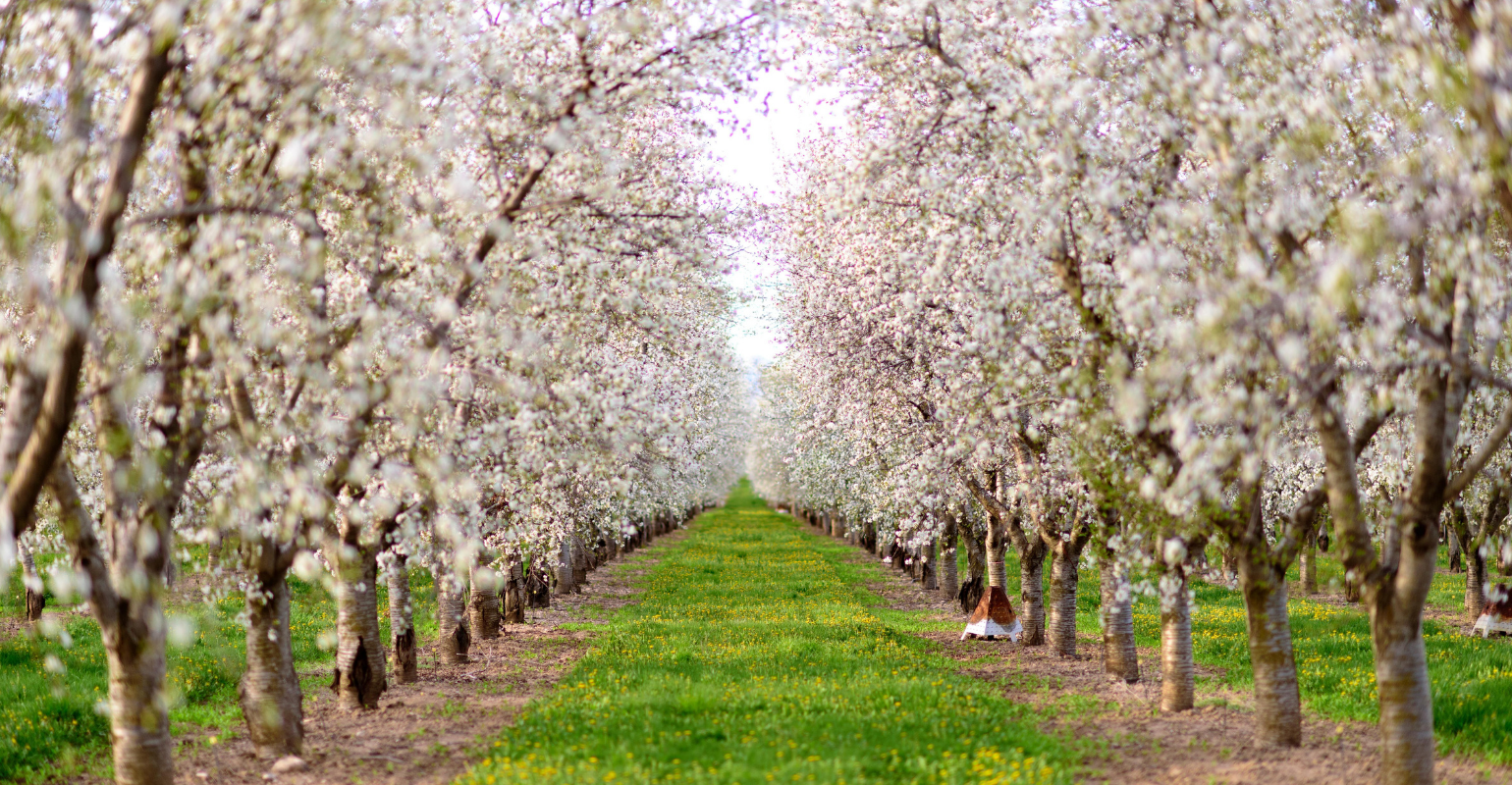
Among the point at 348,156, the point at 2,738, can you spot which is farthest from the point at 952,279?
the point at 2,738

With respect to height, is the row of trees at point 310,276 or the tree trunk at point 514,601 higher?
the row of trees at point 310,276

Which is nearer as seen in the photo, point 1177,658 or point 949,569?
point 1177,658

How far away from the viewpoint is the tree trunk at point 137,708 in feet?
Answer: 34.9

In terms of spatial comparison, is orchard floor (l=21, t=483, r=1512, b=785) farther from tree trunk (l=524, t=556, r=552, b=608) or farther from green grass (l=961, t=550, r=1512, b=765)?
tree trunk (l=524, t=556, r=552, b=608)

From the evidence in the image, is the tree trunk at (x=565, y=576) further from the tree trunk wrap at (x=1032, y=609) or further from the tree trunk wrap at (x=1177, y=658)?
the tree trunk wrap at (x=1177, y=658)

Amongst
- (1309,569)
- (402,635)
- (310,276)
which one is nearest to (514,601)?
(402,635)

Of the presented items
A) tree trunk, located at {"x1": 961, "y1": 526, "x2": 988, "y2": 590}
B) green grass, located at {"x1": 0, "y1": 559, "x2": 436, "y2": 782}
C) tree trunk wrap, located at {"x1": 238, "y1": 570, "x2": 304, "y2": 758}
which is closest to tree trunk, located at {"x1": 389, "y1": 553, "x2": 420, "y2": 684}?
green grass, located at {"x1": 0, "y1": 559, "x2": 436, "y2": 782}

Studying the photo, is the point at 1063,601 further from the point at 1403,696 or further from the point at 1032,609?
the point at 1403,696

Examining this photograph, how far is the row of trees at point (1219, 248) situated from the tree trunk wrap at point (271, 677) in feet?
27.6

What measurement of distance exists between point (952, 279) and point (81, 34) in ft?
38.6

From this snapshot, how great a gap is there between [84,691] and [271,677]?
6080 millimetres

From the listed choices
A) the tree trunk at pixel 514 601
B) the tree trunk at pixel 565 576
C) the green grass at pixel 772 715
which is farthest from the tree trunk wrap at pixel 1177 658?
the tree trunk at pixel 565 576

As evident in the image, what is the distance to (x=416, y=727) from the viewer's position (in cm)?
1576

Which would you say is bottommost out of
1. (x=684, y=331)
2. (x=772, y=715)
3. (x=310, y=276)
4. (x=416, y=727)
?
(x=416, y=727)
